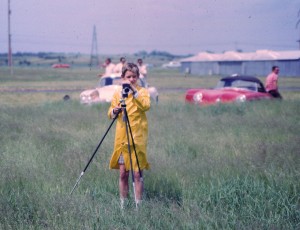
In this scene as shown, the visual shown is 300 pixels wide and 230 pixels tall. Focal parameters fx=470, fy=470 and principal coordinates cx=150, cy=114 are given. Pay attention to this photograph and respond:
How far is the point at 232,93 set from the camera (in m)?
16.0

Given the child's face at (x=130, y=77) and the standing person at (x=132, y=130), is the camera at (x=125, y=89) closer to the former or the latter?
the standing person at (x=132, y=130)

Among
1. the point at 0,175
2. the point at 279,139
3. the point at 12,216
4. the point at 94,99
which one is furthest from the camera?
the point at 94,99

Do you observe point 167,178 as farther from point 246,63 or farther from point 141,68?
point 246,63

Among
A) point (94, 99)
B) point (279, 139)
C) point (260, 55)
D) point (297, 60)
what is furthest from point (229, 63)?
point (279, 139)

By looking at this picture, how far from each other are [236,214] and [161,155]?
2.91m

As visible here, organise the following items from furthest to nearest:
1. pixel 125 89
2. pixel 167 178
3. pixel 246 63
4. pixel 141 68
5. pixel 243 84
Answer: pixel 246 63 → pixel 141 68 → pixel 243 84 → pixel 167 178 → pixel 125 89

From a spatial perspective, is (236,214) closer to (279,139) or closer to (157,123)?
(279,139)

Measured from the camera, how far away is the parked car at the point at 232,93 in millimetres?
15844

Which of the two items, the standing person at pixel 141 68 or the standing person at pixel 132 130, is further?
the standing person at pixel 141 68

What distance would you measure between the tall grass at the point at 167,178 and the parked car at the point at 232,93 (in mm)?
4245

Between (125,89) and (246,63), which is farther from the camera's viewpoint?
(246,63)

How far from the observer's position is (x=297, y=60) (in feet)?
216

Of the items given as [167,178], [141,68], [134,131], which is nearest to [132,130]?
[134,131]

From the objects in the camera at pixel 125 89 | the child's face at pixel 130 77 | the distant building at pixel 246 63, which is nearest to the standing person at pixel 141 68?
the child's face at pixel 130 77
